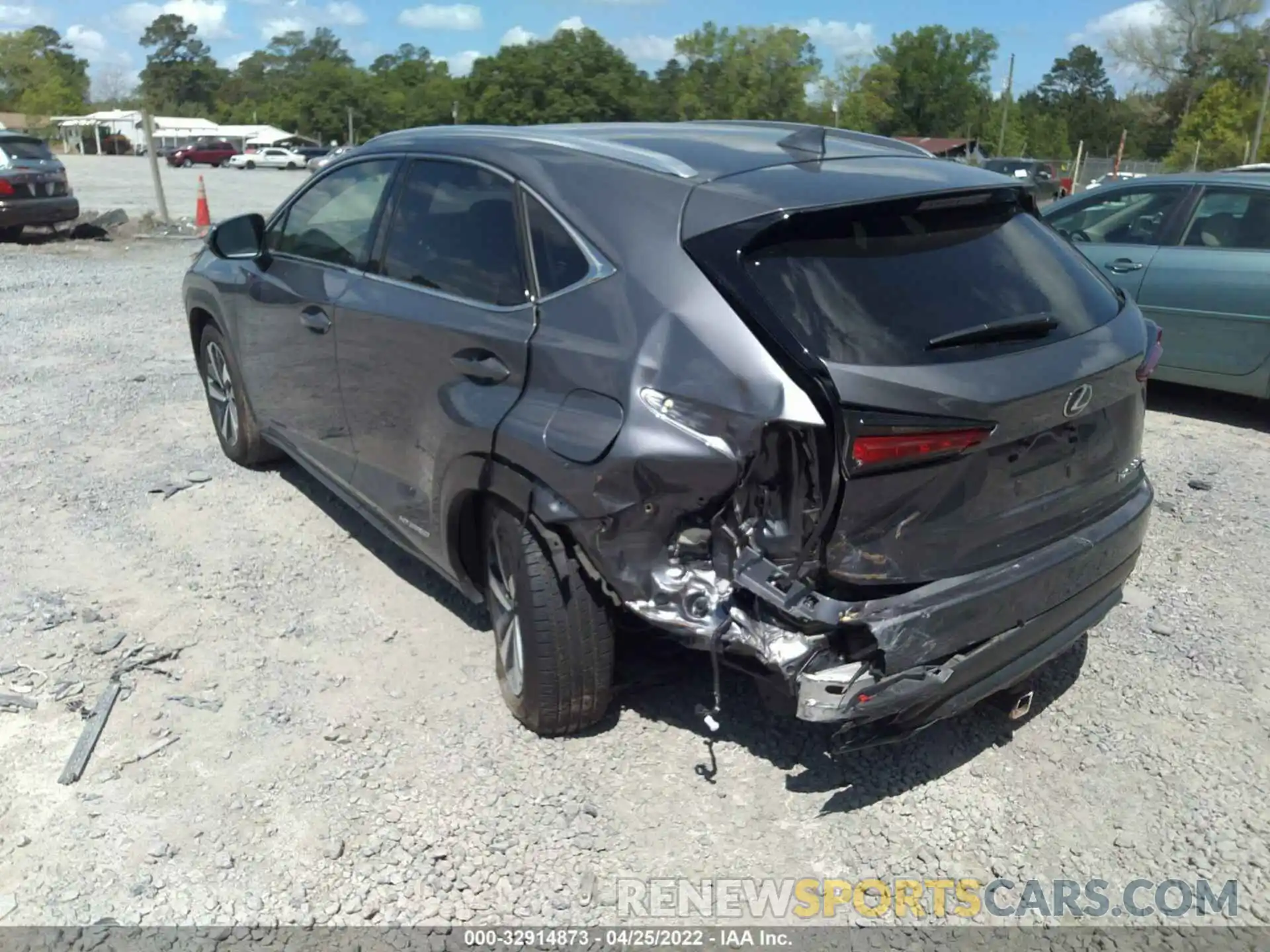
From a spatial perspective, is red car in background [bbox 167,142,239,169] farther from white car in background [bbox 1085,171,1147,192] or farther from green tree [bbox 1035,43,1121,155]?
green tree [bbox 1035,43,1121,155]

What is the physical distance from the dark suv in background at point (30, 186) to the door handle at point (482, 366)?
571 inches

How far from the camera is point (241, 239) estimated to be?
498cm

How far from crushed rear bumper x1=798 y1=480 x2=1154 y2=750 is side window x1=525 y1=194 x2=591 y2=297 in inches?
50.4

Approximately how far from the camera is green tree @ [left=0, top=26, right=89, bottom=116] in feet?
321

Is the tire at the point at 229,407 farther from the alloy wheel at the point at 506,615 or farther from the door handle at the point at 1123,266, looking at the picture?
the door handle at the point at 1123,266

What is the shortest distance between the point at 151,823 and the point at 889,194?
8.98 feet

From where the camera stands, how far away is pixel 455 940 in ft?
8.83

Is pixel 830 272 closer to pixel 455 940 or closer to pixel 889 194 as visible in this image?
pixel 889 194

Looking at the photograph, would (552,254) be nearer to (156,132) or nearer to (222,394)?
(222,394)

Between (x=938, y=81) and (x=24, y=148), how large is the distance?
9053 centimetres

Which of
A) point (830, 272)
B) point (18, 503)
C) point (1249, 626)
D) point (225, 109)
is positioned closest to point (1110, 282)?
point (830, 272)

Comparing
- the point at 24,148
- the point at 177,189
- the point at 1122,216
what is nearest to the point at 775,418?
the point at 1122,216

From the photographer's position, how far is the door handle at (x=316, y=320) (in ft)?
13.9

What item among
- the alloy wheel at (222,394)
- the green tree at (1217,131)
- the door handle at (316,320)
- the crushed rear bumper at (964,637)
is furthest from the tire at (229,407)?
the green tree at (1217,131)
